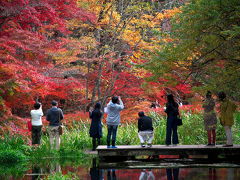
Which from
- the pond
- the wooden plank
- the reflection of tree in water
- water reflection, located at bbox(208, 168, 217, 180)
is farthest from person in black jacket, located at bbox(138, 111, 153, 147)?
water reflection, located at bbox(208, 168, 217, 180)

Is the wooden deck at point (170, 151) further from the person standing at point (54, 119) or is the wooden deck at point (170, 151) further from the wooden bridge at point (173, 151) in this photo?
the person standing at point (54, 119)

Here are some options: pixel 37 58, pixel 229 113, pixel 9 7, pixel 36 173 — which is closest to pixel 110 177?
pixel 36 173

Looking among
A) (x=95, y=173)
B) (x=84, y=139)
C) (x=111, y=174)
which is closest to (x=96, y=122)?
(x=84, y=139)

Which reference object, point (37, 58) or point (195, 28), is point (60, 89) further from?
point (195, 28)

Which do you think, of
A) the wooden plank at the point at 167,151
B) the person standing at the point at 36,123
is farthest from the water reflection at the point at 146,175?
the person standing at the point at 36,123

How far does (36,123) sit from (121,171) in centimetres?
502

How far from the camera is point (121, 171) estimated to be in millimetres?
11797

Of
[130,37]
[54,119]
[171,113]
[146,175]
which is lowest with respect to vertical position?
[146,175]

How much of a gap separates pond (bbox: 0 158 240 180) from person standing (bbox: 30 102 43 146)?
177 centimetres

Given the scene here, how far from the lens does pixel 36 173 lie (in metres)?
11.7

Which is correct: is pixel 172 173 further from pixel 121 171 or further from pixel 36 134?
pixel 36 134

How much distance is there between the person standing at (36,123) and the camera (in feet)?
51.6

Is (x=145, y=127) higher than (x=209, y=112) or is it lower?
lower

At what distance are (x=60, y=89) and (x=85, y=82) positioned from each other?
2.66 m
